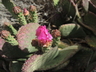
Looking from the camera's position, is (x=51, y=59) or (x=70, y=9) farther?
(x=70, y=9)

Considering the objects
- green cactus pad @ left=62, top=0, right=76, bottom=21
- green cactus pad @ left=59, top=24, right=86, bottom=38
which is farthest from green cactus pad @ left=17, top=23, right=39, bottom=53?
green cactus pad @ left=62, top=0, right=76, bottom=21

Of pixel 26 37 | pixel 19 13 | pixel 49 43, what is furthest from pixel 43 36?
pixel 19 13

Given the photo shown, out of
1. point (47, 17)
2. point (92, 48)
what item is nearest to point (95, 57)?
point (92, 48)

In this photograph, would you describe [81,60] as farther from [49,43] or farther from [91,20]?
[49,43]

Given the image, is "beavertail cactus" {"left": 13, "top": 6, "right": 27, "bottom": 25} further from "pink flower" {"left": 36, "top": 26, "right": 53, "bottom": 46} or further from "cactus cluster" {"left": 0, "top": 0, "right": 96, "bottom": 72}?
"pink flower" {"left": 36, "top": 26, "right": 53, "bottom": 46}

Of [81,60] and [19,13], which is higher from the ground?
[19,13]

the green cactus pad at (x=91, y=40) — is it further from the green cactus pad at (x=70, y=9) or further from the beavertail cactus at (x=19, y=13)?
the beavertail cactus at (x=19, y=13)

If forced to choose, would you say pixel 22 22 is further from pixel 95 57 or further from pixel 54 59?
pixel 95 57
